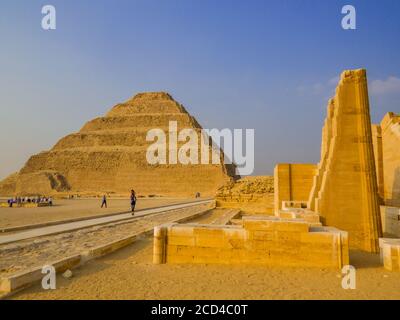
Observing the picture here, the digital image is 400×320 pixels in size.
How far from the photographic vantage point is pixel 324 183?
6.96 meters

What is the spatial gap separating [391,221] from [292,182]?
15.9ft

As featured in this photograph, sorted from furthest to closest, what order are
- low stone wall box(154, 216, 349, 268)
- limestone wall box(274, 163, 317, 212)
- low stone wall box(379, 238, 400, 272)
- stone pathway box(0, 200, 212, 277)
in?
limestone wall box(274, 163, 317, 212) → stone pathway box(0, 200, 212, 277) → low stone wall box(154, 216, 349, 268) → low stone wall box(379, 238, 400, 272)

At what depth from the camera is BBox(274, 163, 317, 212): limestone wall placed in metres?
13.0

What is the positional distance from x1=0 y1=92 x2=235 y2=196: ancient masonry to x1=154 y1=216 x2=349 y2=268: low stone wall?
55525 millimetres

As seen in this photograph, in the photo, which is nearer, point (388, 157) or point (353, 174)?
point (353, 174)

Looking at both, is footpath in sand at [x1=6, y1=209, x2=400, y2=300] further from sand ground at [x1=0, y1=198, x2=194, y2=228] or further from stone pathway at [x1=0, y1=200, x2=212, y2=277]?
sand ground at [x1=0, y1=198, x2=194, y2=228]

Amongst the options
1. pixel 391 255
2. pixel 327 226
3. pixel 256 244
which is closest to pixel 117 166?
pixel 327 226

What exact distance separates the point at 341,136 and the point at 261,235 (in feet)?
10.9

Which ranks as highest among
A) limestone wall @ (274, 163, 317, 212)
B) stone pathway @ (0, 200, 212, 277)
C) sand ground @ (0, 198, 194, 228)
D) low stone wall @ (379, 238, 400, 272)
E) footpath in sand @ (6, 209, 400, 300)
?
limestone wall @ (274, 163, 317, 212)

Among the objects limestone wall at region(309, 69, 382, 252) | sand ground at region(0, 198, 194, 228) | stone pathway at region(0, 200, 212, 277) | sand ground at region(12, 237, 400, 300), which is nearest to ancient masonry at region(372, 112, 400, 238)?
limestone wall at region(309, 69, 382, 252)

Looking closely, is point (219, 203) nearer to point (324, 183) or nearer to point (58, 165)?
point (324, 183)

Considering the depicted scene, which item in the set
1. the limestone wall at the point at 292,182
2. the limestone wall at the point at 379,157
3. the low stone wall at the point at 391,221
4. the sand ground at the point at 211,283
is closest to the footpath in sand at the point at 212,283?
the sand ground at the point at 211,283

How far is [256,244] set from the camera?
4938mm

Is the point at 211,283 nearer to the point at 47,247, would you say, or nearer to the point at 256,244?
the point at 256,244
